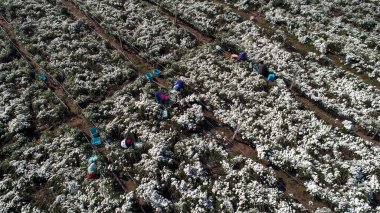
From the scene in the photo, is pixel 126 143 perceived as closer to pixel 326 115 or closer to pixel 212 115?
pixel 212 115

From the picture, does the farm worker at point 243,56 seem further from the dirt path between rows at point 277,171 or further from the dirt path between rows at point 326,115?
the dirt path between rows at point 277,171

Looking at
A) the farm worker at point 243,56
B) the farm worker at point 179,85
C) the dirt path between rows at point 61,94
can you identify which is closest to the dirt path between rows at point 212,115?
the farm worker at point 179,85

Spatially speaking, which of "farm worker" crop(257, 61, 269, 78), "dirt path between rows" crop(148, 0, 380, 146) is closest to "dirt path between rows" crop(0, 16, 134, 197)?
"farm worker" crop(257, 61, 269, 78)

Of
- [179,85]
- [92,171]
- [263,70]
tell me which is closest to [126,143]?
[92,171]

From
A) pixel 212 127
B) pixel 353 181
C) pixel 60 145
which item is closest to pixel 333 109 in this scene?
pixel 353 181

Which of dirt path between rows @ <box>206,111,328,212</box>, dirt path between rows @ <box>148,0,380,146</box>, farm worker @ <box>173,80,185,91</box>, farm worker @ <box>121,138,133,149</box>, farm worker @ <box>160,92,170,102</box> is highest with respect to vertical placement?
dirt path between rows @ <box>148,0,380,146</box>

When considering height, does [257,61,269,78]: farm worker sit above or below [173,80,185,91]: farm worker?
above

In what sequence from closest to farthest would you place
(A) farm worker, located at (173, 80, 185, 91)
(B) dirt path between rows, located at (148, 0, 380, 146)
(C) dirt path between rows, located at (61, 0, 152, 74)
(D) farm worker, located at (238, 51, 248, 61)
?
(B) dirt path between rows, located at (148, 0, 380, 146), (A) farm worker, located at (173, 80, 185, 91), (D) farm worker, located at (238, 51, 248, 61), (C) dirt path between rows, located at (61, 0, 152, 74)

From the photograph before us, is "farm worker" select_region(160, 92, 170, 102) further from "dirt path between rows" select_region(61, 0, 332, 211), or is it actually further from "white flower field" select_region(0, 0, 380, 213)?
"dirt path between rows" select_region(61, 0, 332, 211)

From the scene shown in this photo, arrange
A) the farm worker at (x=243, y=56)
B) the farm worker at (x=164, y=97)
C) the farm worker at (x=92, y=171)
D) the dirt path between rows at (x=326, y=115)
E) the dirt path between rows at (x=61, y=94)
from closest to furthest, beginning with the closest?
the farm worker at (x=92, y=171) < the dirt path between rows at (x=326, y=115) < the dirt path between rows at (x=61, y=94) < the farm worker at (x=164, y=97) < the farm worker at (x=243, y=56)
